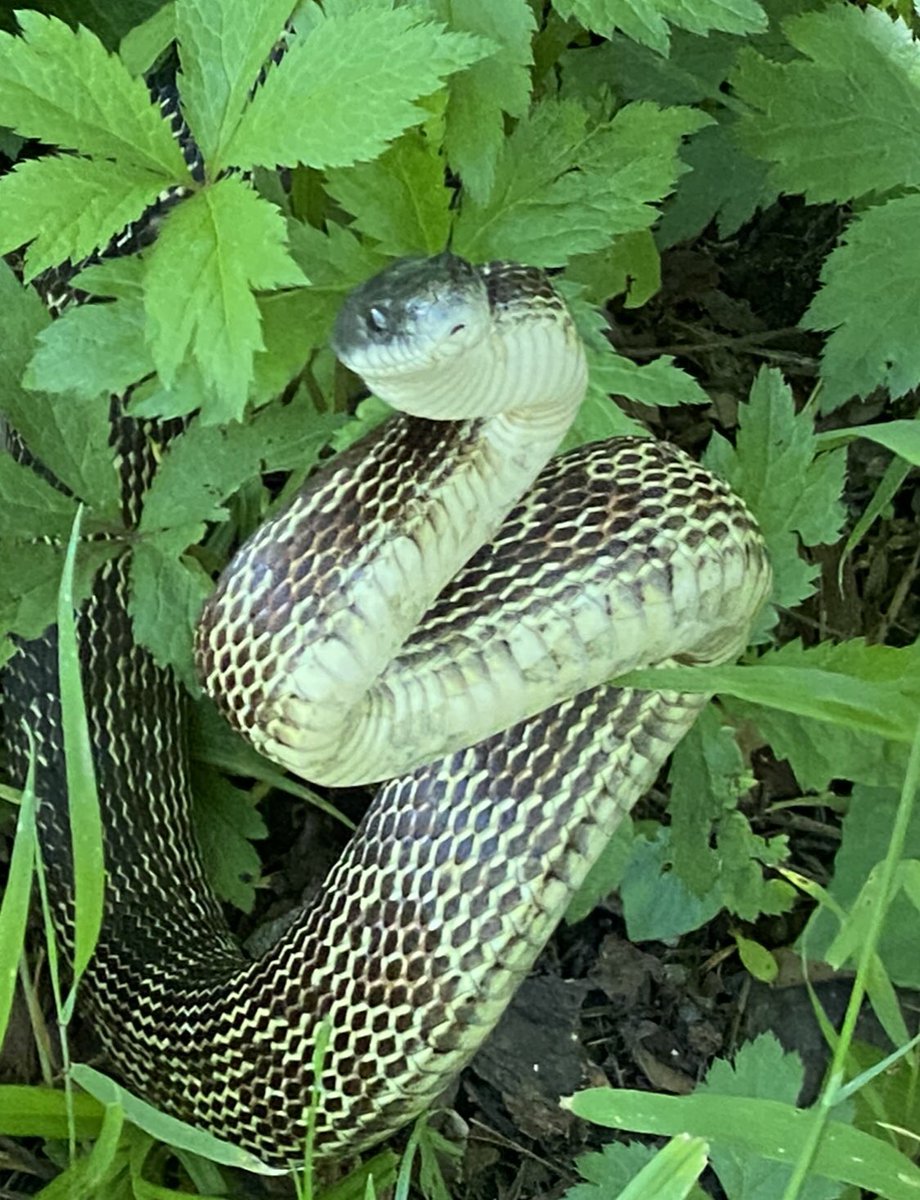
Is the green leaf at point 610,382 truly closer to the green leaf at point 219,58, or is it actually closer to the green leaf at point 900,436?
the green leaf at point 900,436

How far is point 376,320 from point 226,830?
1086 millimetres

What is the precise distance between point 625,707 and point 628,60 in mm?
850

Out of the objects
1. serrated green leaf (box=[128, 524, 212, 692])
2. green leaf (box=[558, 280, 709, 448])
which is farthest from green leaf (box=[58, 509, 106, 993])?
green leaf (box=[558, 280, 709, 448])

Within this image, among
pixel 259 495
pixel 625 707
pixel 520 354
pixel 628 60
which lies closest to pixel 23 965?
pixel 259 495

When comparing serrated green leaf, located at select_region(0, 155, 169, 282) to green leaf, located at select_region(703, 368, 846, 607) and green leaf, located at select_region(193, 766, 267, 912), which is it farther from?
green leaf, located at select_region(193, 766, 267, 912)

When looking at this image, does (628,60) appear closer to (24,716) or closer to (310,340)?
(310,340)

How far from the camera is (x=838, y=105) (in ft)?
5.16

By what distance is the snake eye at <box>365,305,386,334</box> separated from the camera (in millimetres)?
1006

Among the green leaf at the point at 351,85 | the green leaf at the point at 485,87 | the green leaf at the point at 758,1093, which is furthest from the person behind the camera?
the green leaf at the point at 758,1093

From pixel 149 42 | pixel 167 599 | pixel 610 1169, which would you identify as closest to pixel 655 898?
pixel 610 1169

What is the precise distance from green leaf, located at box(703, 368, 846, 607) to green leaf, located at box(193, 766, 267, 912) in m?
0.80

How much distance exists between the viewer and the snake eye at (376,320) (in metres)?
1.01

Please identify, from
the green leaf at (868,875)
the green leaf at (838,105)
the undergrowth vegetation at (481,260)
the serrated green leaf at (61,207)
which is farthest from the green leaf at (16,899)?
the green leaf at (838,105)

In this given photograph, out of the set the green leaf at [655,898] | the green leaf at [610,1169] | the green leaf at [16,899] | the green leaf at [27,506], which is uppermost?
the green leaf at [27,506]
